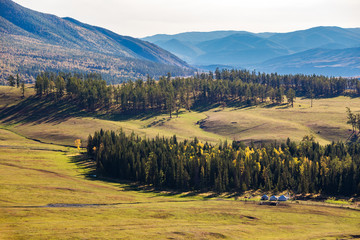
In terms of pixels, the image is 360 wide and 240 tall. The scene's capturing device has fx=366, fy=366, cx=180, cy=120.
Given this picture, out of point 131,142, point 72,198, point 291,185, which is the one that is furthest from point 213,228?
point 131,142

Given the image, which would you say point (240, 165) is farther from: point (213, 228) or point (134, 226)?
point (134, 226)

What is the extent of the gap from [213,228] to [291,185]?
5166cm

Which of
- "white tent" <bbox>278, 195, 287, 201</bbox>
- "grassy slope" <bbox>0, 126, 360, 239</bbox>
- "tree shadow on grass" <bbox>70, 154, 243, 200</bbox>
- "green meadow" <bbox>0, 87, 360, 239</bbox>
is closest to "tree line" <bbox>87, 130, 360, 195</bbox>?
"tree shadow on grass" <bbox>70, 154, 243, 200</bbox>

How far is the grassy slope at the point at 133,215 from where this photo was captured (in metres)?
78.1

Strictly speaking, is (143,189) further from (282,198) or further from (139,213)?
(282,198)

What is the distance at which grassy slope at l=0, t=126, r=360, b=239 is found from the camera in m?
78.1

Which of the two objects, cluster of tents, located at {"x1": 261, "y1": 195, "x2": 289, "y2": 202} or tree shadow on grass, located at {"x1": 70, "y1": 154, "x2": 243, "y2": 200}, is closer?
cluster of tents, located at {"x1": 261, "y1": 195, "x2": 289, "y2": 202}

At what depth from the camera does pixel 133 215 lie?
300ft

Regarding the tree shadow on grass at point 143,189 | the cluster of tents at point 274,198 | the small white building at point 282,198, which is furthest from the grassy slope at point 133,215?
the cluster of tents at point 274,198

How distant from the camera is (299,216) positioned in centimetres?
9631

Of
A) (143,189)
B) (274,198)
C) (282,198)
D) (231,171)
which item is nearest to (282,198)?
(282,198)

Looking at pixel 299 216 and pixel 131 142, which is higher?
pixel 131 142

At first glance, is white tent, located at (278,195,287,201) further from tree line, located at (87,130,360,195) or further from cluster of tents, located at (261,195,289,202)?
tree line, located at (87,130,360,195)

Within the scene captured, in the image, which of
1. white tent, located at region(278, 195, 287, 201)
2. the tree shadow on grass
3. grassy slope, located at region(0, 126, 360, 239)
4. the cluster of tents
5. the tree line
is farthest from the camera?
the tree line
